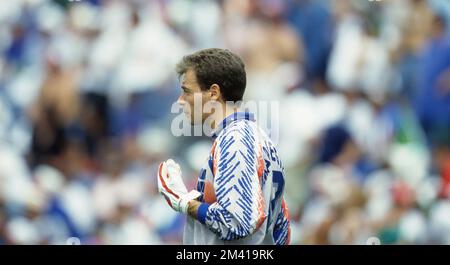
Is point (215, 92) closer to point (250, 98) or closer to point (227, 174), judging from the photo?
point (227, 174)

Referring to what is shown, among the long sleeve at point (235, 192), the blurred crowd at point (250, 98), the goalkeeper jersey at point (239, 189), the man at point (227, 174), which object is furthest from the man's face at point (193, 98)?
the blurred crowd at point (250, 98)

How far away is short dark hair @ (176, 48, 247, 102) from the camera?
3973mm

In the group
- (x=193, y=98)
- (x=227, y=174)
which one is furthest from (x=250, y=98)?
(x=227, y=174)

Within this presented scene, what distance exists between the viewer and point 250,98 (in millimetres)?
7297

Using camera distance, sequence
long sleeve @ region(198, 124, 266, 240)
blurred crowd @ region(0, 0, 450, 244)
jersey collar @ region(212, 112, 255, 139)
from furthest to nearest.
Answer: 1. blurred crowd @ region(0, 0, 450, 244)
2. jersey collar @ region(212, 112, 255, 139)
3. long sleeve @ region(198, 124, 266, 240)

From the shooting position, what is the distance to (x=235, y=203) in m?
3.74

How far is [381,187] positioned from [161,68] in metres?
1.83

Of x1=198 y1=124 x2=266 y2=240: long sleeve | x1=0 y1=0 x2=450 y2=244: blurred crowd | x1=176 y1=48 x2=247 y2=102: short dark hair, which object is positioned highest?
x1=0 y1=0 x2=450 y2=244: blurred crowd

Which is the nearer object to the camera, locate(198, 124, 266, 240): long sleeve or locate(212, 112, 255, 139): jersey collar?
locate(198, 124, 266, 240): long sleeve

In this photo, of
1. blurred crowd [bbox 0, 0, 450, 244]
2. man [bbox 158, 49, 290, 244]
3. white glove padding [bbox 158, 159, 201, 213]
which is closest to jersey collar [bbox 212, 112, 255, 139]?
man [bbox 158, 49, 290, 244]

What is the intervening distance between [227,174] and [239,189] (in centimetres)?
7

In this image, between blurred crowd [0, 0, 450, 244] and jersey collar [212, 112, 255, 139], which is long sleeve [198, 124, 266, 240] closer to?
jersey collar [212, 112, 255, 139]

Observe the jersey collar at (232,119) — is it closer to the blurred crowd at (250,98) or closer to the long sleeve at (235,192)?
the long sleeve at (235,192)
